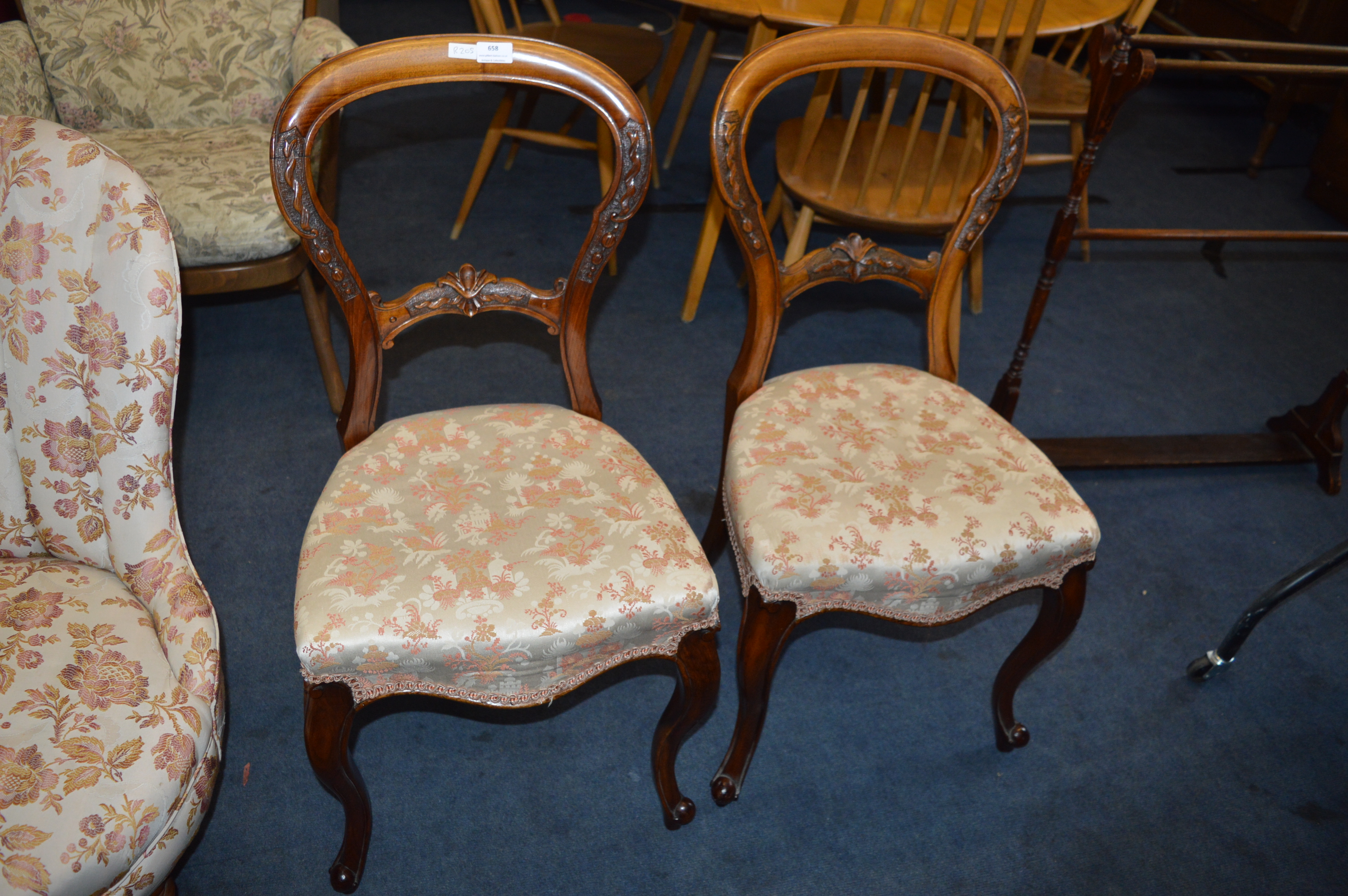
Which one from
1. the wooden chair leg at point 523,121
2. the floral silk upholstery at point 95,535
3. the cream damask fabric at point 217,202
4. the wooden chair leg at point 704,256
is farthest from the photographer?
the wooden chair leg at point 523,121

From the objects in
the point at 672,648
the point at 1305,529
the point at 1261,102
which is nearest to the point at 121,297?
the point at 672,648

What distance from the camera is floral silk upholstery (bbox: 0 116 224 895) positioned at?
88cm

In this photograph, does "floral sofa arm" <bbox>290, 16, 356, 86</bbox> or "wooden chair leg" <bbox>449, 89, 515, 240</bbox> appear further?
"wooden chair leg" <bbox>449, 89, 515, 240</bbox>

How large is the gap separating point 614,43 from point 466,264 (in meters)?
1.49

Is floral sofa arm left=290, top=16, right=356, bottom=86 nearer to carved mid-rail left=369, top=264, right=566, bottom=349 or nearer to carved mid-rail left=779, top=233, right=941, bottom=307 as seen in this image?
carved mid-rail left=369, top=264, right=566, bottom=349

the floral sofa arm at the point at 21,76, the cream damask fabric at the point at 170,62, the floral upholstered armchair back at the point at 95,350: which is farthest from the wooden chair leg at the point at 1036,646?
the floral sofa arm at the point at 21,76

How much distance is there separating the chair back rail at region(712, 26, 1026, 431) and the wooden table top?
0.60 m

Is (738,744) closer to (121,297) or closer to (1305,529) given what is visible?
(121,297)

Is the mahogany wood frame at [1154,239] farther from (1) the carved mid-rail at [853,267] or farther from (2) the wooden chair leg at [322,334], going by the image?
(2) the wooden chair leg at [322,334]

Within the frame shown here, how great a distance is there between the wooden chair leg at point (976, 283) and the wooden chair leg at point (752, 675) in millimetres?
1444

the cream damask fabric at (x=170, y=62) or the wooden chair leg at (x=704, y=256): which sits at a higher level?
the cream damask fabric at (x=170, y=62)

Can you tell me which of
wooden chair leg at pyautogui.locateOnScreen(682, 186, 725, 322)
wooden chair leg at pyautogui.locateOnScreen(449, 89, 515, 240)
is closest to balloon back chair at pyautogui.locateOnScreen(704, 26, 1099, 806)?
wooden chair leg at pyautogui.locateOnScreen(682, 186, 725, 322)

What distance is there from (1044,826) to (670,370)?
1204mm

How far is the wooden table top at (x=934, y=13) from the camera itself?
6.06 ft
